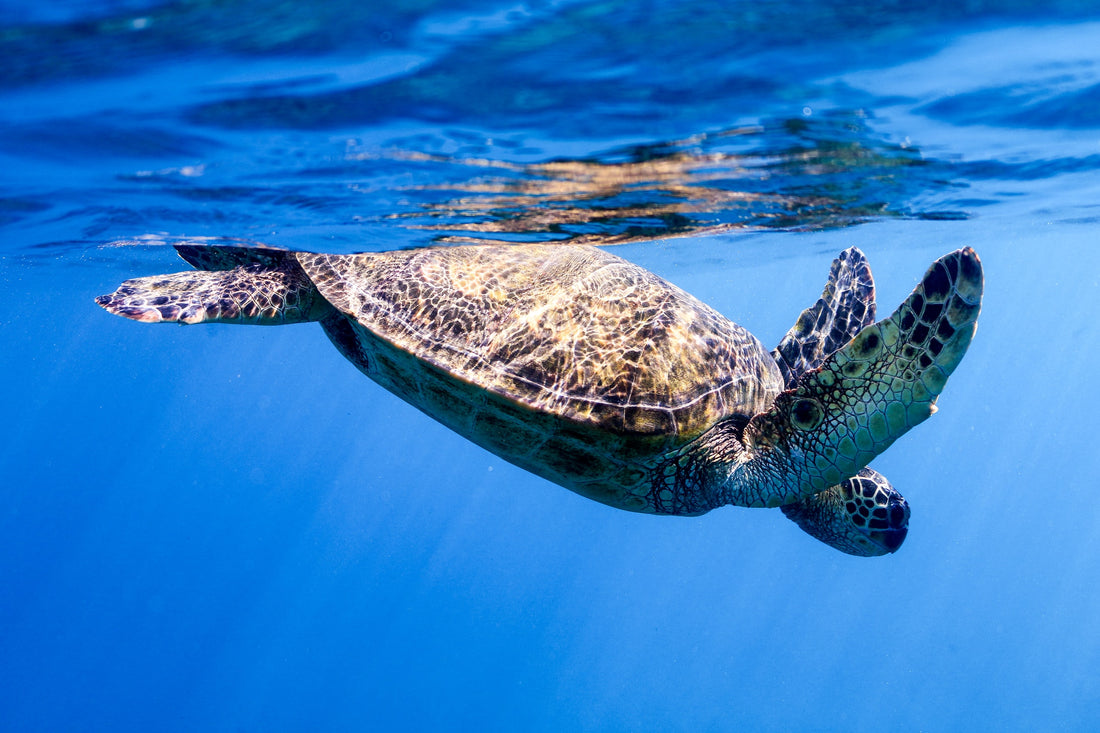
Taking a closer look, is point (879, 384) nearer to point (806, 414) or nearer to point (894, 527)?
point (806, 414)

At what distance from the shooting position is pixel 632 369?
14.4 ft

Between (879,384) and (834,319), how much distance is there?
218 centimetres

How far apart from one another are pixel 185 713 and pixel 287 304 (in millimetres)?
53526

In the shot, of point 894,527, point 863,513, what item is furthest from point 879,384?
point 894,527

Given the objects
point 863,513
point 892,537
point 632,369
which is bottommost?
point 892,537

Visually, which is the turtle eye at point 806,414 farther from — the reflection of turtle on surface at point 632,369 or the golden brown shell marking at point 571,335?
the golden brown shell marking at point 571,335

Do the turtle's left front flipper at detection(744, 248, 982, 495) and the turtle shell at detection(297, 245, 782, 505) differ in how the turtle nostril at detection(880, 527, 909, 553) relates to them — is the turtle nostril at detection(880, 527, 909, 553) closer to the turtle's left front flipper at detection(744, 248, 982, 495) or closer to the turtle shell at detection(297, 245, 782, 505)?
the turtle's left front flipper at detection(744, 248, 982, 495)

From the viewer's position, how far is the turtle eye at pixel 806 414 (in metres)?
3.99

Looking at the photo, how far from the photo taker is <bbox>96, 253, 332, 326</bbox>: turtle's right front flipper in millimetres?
5352

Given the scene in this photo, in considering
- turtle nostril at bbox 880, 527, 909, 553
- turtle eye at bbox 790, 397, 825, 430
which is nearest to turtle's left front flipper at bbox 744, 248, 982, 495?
turtle eye at bbox 790, 397, 825, 430

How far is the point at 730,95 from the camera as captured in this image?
588 centimetres

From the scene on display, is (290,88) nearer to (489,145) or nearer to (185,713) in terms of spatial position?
(489,145)

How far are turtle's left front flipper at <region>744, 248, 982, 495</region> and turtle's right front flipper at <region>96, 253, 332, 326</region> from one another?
13.5 ft

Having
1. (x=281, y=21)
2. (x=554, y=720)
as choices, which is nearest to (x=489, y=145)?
(x=281, y=21)
